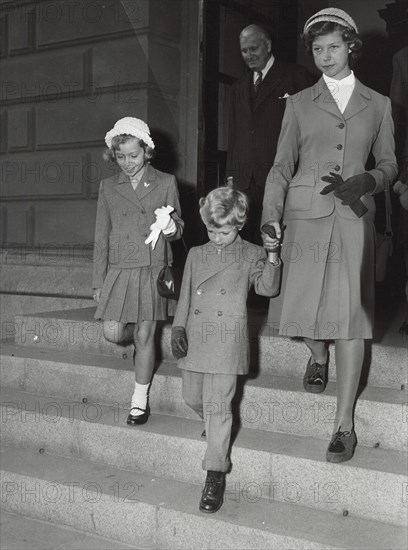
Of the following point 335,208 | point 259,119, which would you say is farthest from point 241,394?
point 259,119

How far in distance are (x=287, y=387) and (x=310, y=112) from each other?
151 centimetres

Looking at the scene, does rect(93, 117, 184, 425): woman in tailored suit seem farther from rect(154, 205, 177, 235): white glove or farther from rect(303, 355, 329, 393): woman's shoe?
rect(303, 355, 329, 393): woman's shoe

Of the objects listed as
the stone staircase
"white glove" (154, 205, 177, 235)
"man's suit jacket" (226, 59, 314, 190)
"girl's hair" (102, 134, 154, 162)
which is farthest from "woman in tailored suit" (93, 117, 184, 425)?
"man's suit jacket" (226, 59, 314, 190)

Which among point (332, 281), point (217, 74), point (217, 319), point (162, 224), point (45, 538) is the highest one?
point (217, 74)

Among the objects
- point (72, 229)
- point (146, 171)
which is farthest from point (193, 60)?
point (146, 171)

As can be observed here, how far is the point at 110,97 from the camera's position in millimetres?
7516

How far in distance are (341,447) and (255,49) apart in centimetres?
310

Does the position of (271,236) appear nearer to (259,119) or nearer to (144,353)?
(144,353)

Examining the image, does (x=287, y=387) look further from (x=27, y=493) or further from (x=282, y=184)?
(x=27, y=493)

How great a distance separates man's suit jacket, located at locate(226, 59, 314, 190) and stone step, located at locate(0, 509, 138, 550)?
9.36ft

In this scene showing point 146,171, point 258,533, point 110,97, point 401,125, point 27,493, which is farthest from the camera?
point 110,97

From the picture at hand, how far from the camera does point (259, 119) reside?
5555 mm

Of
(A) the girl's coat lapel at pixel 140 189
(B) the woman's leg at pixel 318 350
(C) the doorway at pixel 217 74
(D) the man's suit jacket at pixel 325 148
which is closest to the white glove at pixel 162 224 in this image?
(A) the girl's coat lapel at pixel 140 189

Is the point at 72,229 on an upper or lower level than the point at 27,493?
upper
